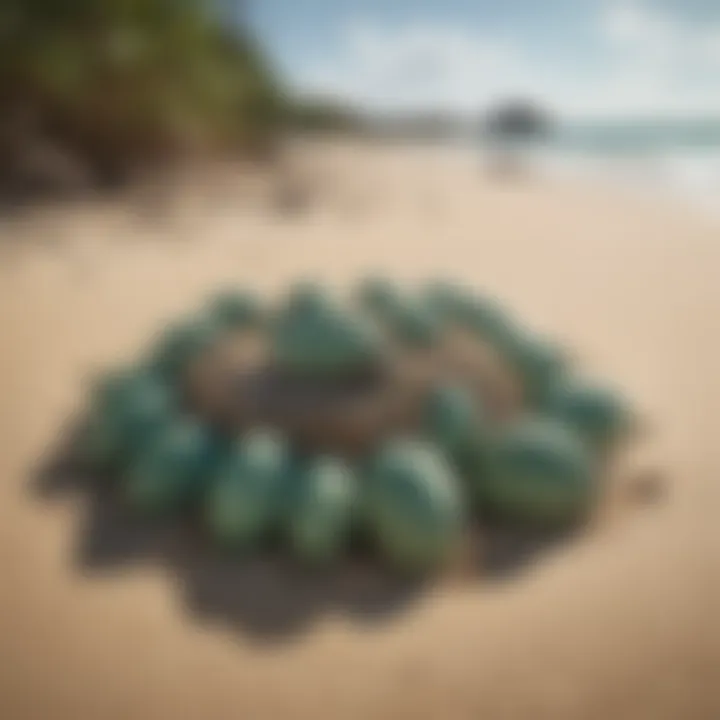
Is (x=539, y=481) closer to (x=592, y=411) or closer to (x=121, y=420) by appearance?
(x=592, y=411)

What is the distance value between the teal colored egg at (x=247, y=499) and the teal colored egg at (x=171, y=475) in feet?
0.08

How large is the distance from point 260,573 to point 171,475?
0.11m

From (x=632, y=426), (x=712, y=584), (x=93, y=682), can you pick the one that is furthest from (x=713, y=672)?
(x=93, y=682)

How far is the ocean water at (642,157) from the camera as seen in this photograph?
65 centimetres

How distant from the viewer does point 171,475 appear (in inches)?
24.9

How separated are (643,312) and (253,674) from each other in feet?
1.32

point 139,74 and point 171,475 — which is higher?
point 139,74

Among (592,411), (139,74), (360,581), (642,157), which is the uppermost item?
(139,74)

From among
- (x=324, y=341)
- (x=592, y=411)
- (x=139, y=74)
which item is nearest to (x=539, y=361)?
(x=592, y=411)

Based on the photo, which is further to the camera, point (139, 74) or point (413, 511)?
point (139, 74)

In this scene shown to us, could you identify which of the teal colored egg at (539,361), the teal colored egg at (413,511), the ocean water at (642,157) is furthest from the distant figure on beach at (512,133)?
the teal colored egg at (413,511)

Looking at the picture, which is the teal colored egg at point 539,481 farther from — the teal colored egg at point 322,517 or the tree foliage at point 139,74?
the tree foliage at point 139,74

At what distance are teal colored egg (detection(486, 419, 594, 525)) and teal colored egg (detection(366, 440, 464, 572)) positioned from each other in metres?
0.04

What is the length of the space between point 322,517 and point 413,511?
0.06 meters
